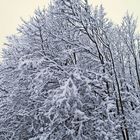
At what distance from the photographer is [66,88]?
7.86 metres

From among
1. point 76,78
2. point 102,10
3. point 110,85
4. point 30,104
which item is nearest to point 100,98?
point 110,85

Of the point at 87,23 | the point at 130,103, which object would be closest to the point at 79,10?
the point at 87,23

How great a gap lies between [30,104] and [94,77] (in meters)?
2.09

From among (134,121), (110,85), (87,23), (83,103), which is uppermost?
(87,23)

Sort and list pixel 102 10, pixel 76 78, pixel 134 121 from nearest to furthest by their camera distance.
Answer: pixel 76 78, pixel 134 121, pixel 102 10

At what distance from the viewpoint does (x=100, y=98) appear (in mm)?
8820

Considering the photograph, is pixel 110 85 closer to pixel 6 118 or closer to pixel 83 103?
pixel 83 103

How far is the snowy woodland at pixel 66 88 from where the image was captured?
26.5ft

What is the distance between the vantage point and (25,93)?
9.49 meters

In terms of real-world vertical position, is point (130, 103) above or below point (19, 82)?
below

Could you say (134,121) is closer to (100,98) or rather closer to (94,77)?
(100,98)

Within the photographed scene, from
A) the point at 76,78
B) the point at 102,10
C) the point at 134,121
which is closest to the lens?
the point at 76,78

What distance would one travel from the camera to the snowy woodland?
26.5 ft

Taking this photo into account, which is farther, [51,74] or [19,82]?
[19,82]
